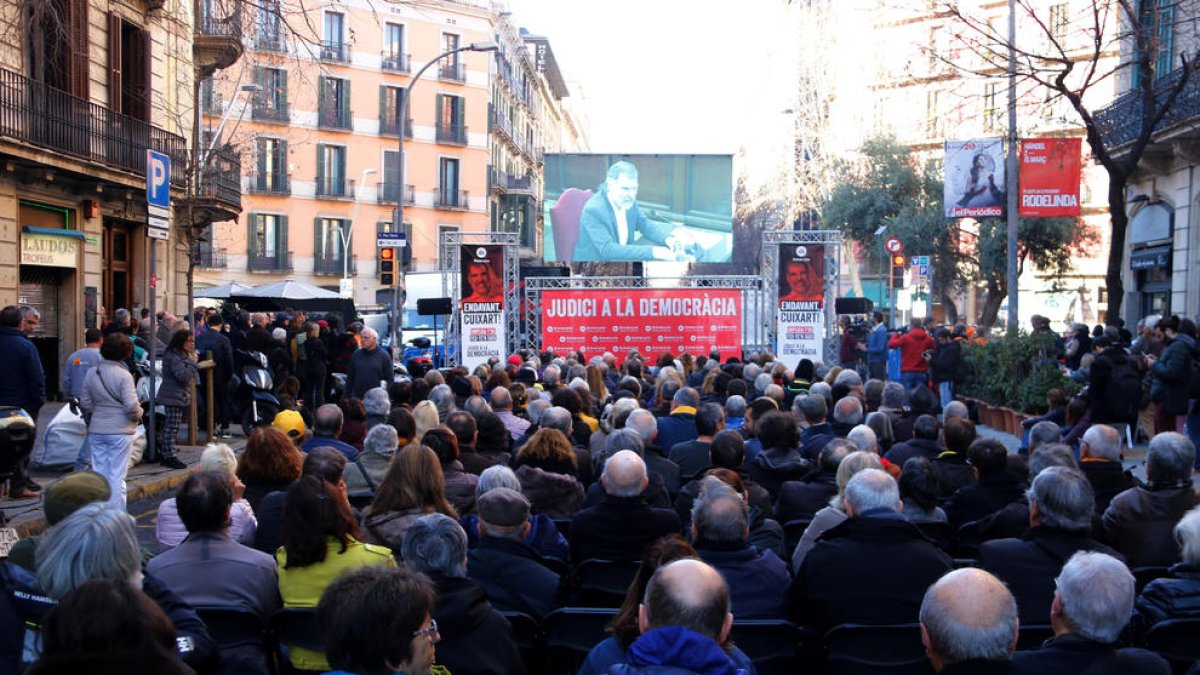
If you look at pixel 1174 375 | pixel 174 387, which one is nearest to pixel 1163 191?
pixel 1174 375

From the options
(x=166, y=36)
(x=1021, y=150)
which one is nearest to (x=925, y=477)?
(x=1021, y=150)

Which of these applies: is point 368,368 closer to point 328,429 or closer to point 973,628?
point 328,429

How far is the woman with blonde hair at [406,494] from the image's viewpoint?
5.77 meters

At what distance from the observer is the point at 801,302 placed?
23328 mm

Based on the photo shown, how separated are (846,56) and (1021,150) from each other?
32.1 m

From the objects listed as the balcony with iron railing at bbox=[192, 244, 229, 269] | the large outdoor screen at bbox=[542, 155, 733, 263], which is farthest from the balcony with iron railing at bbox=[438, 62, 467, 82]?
the large outdoor screen at bbox=[542, 155, 733, 263]

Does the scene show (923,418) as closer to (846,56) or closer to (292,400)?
(292,400)

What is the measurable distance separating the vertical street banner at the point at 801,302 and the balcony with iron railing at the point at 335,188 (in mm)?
35860

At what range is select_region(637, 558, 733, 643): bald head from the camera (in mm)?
3461

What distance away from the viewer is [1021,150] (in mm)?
19406

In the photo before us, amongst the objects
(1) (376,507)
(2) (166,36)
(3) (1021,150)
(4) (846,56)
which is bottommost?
(1) (376,507)

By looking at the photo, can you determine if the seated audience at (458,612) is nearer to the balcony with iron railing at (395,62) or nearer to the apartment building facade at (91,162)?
the apartment building facade at (91,162)

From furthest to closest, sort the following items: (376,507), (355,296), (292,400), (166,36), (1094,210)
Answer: (355,296) < (1094,210) < (166,36) < (292,400) < (376,507)

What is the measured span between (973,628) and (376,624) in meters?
1.80
